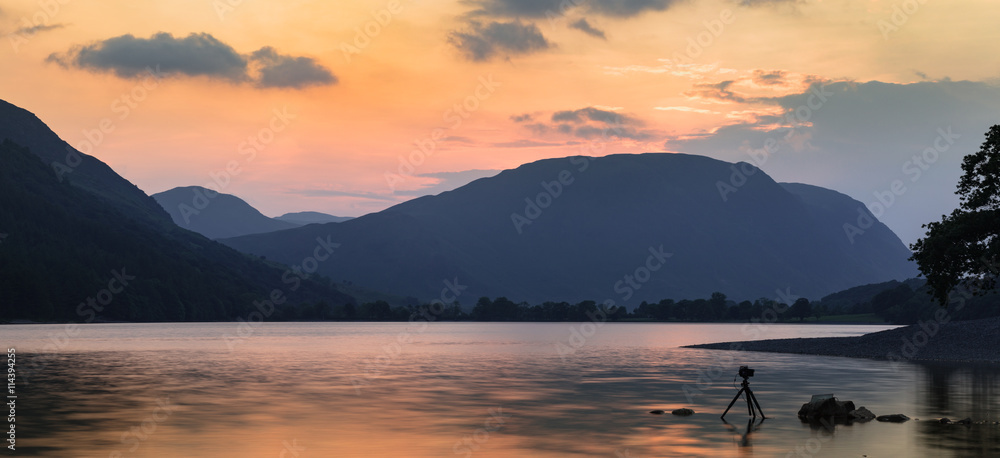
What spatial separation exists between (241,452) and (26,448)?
7687mm

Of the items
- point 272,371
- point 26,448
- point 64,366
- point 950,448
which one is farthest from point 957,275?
point 64,366

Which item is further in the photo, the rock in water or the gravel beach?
the gravel beach

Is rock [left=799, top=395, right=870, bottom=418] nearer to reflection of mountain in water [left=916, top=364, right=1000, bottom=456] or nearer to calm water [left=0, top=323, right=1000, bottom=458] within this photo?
calm water [left=0, top=323, right=1000, bottom=458]

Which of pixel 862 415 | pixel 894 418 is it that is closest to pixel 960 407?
pixel 894 418

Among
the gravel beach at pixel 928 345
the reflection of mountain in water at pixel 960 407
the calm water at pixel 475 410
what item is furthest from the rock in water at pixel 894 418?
the gravel beach at pixel 928 345

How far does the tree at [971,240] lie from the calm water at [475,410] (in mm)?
8320

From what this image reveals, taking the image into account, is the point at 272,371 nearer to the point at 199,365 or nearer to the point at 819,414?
the point at 199,365

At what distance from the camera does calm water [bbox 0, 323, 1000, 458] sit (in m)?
32.8

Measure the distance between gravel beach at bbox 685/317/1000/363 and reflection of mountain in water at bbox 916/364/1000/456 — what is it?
18627 mm

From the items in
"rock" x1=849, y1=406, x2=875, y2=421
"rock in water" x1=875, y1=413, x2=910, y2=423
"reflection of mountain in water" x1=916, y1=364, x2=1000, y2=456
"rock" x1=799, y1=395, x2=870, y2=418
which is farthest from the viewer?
"rock" x1=849, y1=406, x2=875, y2=421

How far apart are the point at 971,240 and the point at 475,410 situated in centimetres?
5344

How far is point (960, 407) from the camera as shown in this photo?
152ft

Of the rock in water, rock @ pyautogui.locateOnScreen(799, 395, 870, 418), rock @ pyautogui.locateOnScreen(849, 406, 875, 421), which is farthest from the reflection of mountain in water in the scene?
rock @ pyautogui.locateOnScreen(799, 395, 870, 418)

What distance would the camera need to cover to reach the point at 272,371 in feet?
256
